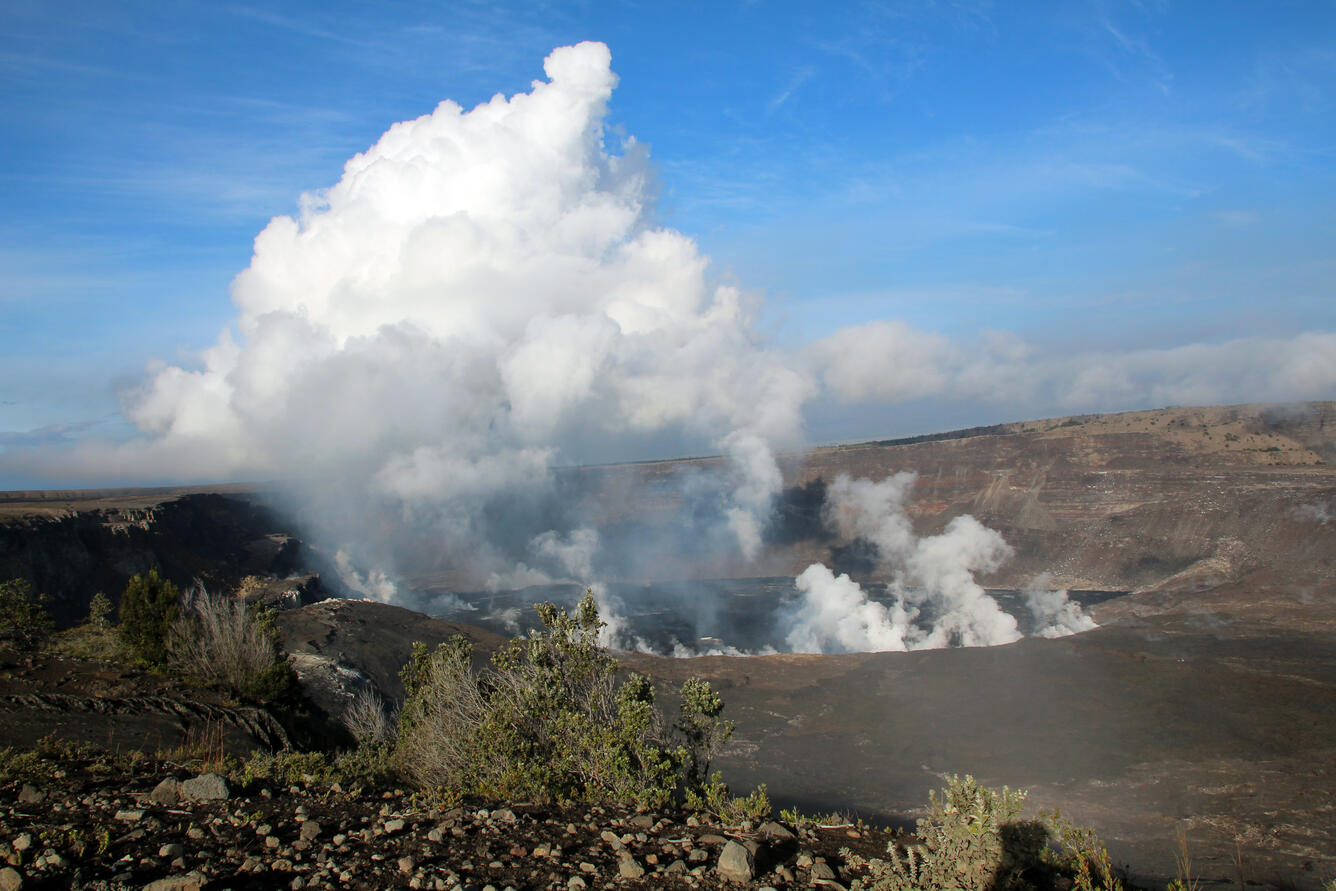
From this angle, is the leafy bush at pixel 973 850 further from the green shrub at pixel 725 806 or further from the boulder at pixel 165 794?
the boulder at pixel 165 794

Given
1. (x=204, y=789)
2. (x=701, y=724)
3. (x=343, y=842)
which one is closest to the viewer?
(x=343, y=842)

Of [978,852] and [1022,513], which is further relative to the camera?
[1022,513]

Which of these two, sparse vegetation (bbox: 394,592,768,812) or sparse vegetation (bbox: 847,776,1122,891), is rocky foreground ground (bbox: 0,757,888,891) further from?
sparse vegetation (bbox: 394,592,768,812)

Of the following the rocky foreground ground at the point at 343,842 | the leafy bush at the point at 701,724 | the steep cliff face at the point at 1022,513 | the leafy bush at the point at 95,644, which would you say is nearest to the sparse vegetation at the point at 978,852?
the rocky foreground ground at the point at 343,842

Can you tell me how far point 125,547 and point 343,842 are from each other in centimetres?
7008

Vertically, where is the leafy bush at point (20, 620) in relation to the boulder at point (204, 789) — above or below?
below

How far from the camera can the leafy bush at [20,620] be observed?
23.8 meters

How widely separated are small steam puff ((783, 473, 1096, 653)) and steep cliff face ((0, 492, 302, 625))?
62.2m

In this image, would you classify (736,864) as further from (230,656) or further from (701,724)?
(230,656)

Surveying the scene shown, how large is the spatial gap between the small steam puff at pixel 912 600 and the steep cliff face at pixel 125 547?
62167mm

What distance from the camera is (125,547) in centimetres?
6062

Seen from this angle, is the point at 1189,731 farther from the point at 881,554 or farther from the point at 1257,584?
the point at 881,554

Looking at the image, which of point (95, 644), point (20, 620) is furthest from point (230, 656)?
point (20, 620)

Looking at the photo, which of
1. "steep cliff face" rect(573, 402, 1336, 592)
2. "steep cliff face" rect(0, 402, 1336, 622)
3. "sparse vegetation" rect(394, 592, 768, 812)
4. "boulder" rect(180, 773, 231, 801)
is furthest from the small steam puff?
"boulder" rect(180, 773, 231, 801)
